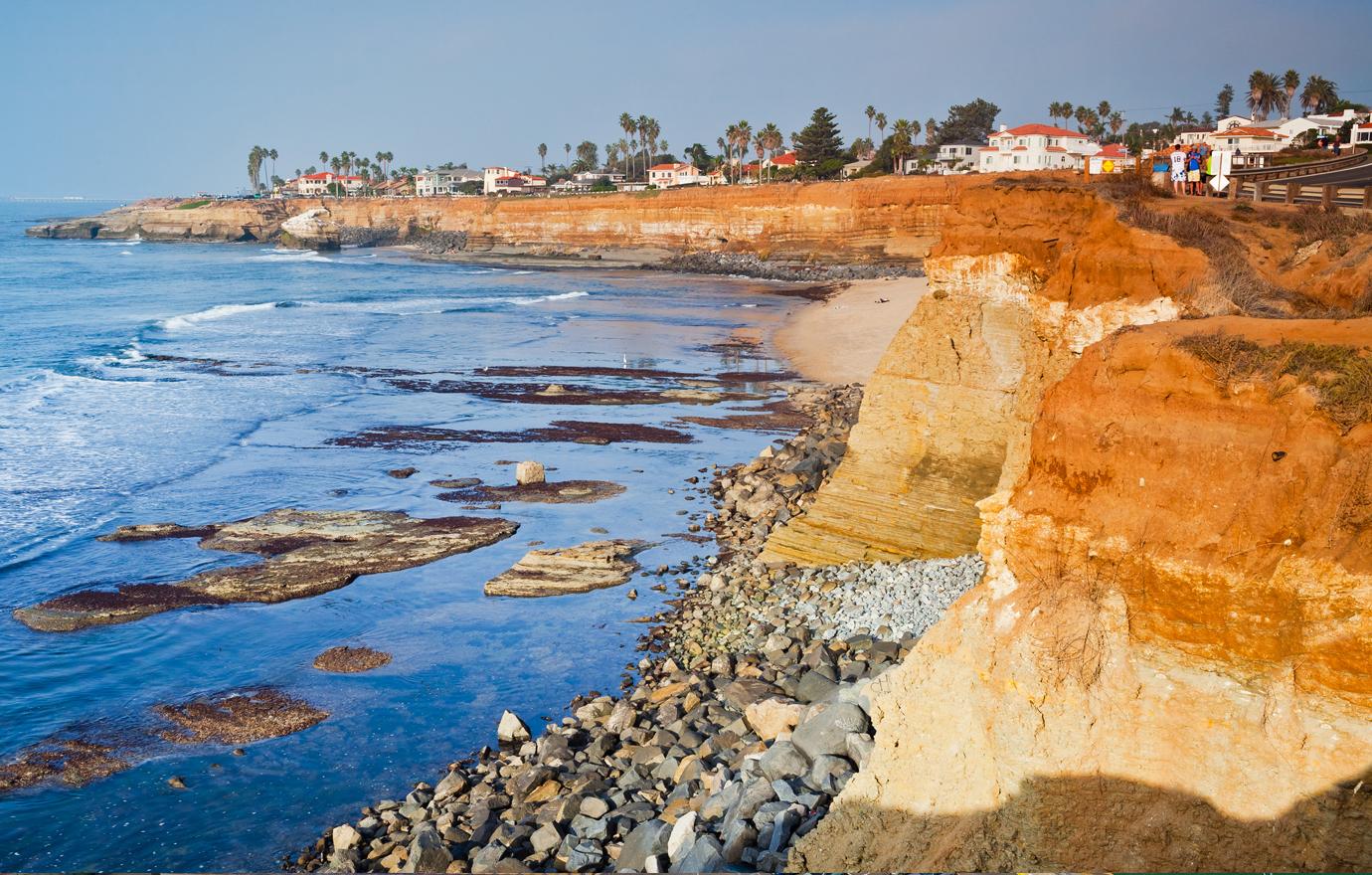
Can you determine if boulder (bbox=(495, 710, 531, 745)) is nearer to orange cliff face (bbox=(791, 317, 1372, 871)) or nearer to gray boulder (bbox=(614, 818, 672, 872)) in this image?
gray boulder (bbox=(614, 818, 672, 872))

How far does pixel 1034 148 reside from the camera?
99438mm

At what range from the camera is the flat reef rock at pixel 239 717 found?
1363 centimetres

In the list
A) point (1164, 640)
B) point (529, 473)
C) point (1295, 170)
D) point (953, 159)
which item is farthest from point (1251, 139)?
point (1164, 640)

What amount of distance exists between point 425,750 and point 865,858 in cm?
724

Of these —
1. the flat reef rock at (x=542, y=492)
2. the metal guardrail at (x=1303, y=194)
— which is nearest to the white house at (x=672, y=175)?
the metal guardrail at (x=1303, y=194)

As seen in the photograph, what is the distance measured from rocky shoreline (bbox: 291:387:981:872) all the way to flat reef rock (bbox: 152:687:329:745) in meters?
2.93

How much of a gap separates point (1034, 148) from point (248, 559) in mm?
95051

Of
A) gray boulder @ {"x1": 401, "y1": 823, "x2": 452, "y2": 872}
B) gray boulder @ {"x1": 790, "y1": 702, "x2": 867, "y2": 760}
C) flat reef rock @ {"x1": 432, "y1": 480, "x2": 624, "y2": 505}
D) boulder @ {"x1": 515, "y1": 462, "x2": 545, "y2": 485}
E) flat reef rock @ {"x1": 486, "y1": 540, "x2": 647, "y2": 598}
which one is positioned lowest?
gray boulder @ {"x1": 401, "y1": 823, "x2": 452, "y2": 872}

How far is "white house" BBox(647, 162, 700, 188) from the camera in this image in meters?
152

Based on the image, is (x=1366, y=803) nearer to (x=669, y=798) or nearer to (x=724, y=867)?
(x=724, y=867)

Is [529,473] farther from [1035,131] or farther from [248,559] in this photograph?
[1035,131]

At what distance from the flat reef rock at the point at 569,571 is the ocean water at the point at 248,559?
44 cm

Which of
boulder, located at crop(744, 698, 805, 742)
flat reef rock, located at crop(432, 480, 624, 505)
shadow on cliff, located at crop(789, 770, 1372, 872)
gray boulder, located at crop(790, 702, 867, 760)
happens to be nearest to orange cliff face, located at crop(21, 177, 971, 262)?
flat reef rock, located at crop(432, 480, 624, 505)

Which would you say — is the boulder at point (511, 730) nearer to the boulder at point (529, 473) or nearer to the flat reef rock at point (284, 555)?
the flat reef rock at point (284, 555)
